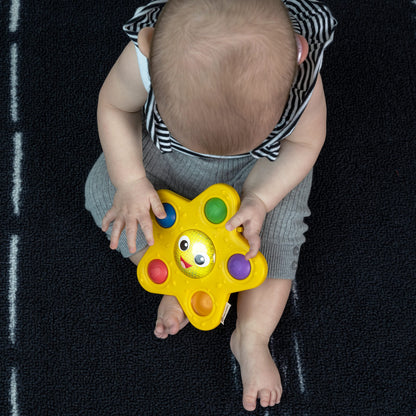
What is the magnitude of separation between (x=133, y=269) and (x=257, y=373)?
0.81 ft

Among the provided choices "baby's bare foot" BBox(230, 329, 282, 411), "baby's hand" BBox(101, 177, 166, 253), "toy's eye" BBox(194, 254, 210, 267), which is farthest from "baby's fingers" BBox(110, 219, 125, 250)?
"baby's bare foot" BBox(230, 329, 282, 411)

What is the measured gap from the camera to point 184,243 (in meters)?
0.68

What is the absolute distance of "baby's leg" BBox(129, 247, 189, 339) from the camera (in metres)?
0.73

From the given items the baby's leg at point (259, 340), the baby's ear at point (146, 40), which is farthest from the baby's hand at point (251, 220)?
the baby's ear at point (146, 40)

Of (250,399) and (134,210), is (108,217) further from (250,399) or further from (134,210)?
(250,399)

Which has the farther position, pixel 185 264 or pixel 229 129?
pixel 185 264

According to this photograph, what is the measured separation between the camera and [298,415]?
0.76m

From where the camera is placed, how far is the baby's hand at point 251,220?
64 centimetres

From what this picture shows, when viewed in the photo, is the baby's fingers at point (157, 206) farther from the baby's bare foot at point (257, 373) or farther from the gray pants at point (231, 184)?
the baby's bare foot at point (257, 373)

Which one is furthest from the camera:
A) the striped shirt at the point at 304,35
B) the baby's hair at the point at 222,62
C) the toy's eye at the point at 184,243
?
the toy's eye at the point at 184,243

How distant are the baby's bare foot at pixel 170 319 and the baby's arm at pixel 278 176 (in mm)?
155

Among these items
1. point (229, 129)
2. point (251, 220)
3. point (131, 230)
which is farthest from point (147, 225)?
point (229, 129)

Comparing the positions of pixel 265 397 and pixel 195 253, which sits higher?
pixel 195 253

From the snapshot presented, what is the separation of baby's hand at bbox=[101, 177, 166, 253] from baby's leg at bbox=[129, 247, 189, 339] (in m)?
0.07
